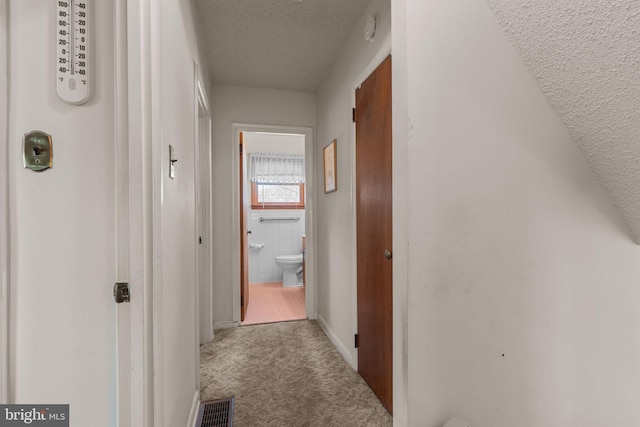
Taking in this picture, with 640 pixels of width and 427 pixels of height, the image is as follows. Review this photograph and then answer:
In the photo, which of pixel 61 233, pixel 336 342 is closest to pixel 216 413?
pixel 336 342

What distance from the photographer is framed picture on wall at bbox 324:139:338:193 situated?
7.73 feet

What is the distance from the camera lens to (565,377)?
32.1 inches

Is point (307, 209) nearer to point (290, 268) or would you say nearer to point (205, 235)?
point (205, 235)

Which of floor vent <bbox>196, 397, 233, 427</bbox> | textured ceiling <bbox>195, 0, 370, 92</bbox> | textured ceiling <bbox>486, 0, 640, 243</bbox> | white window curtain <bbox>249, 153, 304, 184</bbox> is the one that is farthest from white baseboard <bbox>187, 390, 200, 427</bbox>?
white window curtain <bbox>249, 153, 304, 184</bbox>

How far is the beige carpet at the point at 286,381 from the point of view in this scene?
1.56 metres

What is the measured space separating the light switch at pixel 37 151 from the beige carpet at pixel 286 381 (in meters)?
1.52

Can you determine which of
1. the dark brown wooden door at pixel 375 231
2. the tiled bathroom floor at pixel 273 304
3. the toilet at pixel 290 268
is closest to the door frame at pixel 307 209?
the tiled bathroom floor at pixel 273 304

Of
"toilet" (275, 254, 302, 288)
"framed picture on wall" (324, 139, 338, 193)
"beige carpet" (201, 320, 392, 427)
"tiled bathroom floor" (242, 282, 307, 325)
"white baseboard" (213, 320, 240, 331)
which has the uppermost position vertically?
"framed picture on wall" (324, 139, 338, 193)

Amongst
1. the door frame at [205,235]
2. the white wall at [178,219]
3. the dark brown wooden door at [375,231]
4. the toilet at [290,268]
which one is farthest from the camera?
the toilet at [290,268]

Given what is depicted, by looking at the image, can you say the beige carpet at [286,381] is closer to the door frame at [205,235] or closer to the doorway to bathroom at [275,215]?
the door frame at [205,235]

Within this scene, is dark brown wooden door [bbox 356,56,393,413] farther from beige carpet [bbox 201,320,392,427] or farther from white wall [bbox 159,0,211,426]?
white wall [bbox 159,0,211,426]

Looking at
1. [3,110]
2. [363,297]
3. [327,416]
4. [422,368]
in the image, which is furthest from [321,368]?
[3,110]

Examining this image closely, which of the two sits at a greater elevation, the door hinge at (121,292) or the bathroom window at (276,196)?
the bathroom window at (276,196)

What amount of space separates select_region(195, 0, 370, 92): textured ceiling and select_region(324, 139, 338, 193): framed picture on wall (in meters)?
0.76
